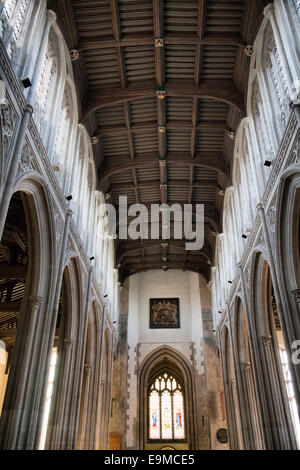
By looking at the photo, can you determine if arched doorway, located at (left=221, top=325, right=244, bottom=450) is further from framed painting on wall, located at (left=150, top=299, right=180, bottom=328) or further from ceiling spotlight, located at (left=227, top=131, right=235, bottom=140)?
Result: ceiling spotlight, located at (left=227, top=131, right=235, bottom=140)

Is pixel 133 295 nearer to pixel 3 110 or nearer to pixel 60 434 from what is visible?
pixel 60 434

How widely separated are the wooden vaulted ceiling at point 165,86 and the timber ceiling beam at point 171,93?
0.11 feet

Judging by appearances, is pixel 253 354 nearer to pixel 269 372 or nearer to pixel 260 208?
pixel 269 372

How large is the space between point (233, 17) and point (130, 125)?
5357 millimetres

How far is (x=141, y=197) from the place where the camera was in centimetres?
1958

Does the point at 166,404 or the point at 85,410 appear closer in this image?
the point at 85,410

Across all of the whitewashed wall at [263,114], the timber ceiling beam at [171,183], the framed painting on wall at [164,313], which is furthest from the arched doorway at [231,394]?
the timber ceiling beam at [171,183]

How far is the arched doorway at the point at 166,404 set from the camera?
22078mm

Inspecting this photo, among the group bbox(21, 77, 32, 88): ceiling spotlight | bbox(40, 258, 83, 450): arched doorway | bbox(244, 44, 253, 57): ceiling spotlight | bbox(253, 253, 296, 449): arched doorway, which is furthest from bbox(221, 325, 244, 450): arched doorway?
bbox(21, 77, 32, 88): ceiling spotlight

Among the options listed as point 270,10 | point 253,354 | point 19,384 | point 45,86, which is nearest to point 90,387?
point 253,354

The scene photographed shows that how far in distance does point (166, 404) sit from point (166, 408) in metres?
0.26

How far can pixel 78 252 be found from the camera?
1285cm

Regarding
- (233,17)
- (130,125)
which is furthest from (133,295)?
(233,17)

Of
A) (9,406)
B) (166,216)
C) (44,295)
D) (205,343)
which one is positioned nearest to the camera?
(9,406)
